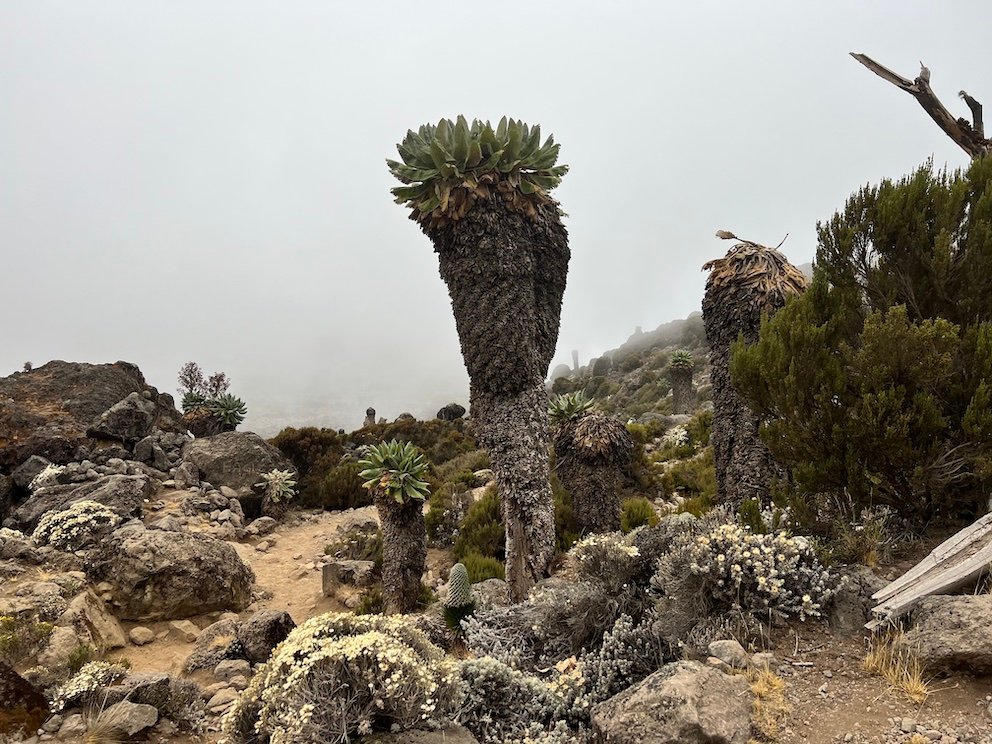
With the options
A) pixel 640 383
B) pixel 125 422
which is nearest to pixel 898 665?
pixel 125 422

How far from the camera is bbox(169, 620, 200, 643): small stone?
812 centimetres

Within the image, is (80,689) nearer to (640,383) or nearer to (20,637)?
(20,637)

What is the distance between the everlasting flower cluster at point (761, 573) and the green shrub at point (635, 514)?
22.0 feet

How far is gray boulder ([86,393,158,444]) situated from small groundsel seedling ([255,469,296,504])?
4.07 m

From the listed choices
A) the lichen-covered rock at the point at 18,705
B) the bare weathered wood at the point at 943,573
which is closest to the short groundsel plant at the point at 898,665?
the bare weathered wood at the point at 943,573

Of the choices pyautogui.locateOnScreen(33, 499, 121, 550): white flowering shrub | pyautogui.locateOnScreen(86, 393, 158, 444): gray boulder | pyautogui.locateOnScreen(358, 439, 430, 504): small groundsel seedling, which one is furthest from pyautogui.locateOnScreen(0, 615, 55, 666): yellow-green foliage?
pyautogui.locateOnScreen(86, 393, 158, 444): gray boulder

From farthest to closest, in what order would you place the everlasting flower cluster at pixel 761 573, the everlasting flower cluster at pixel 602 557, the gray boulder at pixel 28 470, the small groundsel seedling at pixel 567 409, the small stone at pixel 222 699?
the gray boulder at pixel 28 470
the small groundsel seedling at pixel 567 409
the everlasting flower cluster at pixel 602 557
the small stone at pixel 222 699
the everlasting flower cluster at pixel 761 573

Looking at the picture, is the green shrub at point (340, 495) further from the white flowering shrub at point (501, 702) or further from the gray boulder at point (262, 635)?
the white flowering shrub at point (501, 702)

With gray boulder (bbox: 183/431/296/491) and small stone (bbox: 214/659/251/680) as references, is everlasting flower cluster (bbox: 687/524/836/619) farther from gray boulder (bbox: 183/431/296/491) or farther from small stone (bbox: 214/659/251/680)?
gray boulder (bbox: 183/431/296/491)

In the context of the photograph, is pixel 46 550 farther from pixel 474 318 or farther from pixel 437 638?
pixel 474 318

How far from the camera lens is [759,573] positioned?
4215 millimetres

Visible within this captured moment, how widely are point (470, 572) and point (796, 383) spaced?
744 cm

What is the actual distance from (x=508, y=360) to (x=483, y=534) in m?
4.98

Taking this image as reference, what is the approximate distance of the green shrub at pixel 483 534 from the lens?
11703mm
